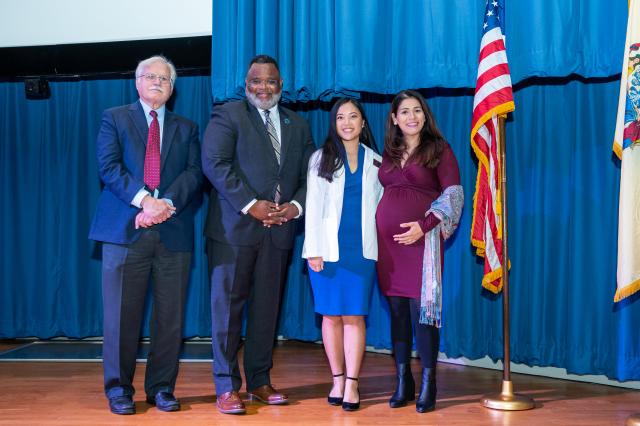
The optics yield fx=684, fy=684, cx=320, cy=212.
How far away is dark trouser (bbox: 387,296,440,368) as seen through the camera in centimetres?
332

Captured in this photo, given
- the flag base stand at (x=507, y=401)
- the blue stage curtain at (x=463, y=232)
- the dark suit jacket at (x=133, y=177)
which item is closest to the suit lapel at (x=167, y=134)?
the dark suit jacket at (x=133, y=177)

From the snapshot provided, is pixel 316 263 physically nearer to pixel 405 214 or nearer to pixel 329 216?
pixel 329 216

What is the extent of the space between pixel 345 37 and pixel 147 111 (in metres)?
1.39

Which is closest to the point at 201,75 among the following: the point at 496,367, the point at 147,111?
the point at 147,111

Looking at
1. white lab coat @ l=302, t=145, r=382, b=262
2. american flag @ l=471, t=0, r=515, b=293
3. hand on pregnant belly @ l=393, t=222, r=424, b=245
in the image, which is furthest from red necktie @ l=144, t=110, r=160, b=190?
american flag @ l=471, t=0, r=515, b=293

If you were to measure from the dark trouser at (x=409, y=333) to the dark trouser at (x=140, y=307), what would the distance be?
1.07 meters

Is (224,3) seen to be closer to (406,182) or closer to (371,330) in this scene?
(406,182)

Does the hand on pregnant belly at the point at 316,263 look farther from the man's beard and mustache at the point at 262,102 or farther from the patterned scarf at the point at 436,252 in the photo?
the man's beard and mustache at the point at 262,102

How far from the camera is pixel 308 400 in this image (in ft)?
11.7

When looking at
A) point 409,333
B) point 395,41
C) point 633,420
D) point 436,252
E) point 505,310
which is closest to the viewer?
point 633,420

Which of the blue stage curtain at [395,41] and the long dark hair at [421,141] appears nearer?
the long dark hair at [421,141]

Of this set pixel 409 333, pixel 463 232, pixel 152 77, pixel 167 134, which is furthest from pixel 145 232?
pixel 463 232

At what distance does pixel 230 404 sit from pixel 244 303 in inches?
19.2

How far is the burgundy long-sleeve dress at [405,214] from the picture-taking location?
333 centimetres
